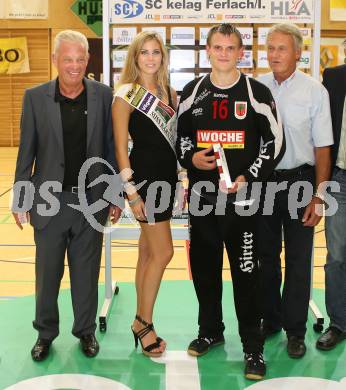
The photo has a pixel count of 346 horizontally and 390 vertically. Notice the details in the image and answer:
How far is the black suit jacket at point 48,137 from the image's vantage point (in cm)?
345

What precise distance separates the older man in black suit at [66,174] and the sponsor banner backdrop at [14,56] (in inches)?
505

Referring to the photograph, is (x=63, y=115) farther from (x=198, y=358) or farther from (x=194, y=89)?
(x=198, y=358)

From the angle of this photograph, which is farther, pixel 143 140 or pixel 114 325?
pixel 114 325

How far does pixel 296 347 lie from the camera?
3.72 meters

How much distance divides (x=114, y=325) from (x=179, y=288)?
3.03 feet

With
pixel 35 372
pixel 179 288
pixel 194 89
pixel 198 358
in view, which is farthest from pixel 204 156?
pixel 179 288

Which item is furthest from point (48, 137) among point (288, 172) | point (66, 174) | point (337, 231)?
point (337, 231)

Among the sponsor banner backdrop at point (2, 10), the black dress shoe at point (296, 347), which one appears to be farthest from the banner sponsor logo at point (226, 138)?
the sponsor banner backdrop at point (2, 10)

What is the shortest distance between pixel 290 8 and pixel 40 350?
2.95 m

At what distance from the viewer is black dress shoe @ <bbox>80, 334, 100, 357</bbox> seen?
3.70 m

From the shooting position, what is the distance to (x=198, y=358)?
370 centimetres

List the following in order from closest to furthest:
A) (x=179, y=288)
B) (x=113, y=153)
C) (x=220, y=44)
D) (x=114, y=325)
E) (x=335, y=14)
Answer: (x=220, y=44), (x=113, y=153), (x=114, y=325), (x=179, y=288), (x=335, y=14)

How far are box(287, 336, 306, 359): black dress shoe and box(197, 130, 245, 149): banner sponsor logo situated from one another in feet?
4.36

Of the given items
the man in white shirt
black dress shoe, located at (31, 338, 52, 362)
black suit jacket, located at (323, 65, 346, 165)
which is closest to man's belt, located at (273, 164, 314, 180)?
the man in white shirt
